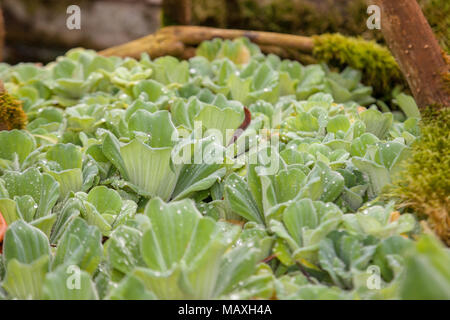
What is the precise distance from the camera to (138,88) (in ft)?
3.82

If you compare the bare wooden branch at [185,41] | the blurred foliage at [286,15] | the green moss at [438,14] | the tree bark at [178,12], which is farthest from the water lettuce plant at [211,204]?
the blurred foliage at [286,15]

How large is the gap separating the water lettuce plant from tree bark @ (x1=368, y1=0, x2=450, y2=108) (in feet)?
0.31

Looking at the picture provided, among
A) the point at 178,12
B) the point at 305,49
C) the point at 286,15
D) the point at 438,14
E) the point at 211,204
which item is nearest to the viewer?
the point at 211,204

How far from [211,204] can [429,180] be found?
318 millimetres

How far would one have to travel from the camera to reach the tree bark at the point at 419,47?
Result: 848 mm

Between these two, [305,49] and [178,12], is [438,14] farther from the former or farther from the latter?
[178,12]

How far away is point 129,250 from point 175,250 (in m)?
0.06

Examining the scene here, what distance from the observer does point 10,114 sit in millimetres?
996

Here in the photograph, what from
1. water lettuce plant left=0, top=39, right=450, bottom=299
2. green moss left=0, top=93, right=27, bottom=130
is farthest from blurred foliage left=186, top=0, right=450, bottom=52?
green moss left=0, top=93, right=27, bottom=130

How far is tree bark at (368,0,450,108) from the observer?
33.4 inches

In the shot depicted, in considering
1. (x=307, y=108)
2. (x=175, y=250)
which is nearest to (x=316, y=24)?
(x=307, y=108)

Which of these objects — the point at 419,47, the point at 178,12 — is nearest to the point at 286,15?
the point at 178,12

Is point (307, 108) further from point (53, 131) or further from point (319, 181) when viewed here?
point (53, 131)
